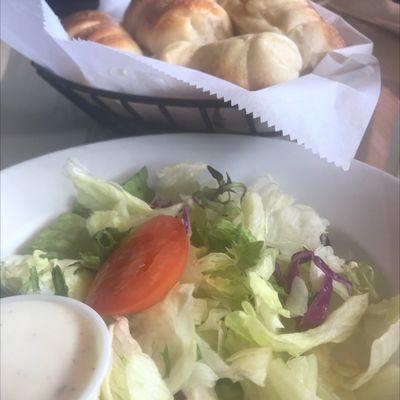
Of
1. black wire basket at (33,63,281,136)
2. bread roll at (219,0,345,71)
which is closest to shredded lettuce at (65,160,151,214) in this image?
black wire basket at (33,63,281,136)

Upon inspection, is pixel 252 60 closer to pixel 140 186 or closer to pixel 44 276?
pixel 140 186

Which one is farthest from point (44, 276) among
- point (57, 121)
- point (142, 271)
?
point (57, 121)

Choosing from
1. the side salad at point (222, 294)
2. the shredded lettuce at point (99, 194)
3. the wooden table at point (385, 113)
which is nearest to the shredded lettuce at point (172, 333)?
the side salad at point (222, 294)

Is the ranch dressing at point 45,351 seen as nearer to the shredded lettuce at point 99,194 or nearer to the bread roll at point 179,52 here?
the shredded lettuce at point 99,194

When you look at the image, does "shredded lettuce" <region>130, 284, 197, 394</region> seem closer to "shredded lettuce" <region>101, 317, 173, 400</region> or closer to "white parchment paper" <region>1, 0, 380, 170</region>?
"shredded lettuce" <region>101, 317, 173, 400</region>

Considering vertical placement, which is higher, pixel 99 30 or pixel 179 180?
pixel 99 30

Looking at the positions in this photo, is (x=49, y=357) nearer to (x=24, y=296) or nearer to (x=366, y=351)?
(x=24, y=296)
